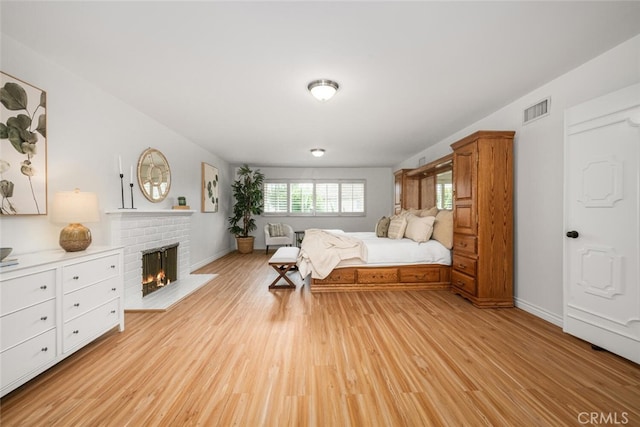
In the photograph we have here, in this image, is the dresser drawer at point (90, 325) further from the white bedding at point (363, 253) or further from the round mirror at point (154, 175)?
the white bedding at point (363, 253)

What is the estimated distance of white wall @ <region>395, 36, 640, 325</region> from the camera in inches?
97.5

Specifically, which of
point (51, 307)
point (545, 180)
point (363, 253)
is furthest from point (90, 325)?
point (545, 180)

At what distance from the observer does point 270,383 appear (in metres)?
1.84

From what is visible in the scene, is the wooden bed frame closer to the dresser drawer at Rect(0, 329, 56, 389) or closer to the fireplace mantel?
the fireplace mantel

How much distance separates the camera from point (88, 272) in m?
2.26

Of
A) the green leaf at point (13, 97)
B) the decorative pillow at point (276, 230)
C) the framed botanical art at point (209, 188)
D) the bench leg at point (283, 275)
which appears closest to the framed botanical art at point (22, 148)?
the green leaf at point (13, 97)

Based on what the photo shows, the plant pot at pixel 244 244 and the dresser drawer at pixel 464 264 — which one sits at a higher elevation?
the dresser drawer at pixel 464 264

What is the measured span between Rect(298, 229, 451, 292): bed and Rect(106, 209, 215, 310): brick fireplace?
1.86 metres

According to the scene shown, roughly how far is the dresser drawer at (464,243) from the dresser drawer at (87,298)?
3.95 meters

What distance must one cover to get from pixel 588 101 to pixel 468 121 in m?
1.94

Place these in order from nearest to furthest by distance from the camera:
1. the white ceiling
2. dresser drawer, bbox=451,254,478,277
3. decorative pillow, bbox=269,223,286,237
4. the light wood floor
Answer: the light wood floor
the white ceiling
dresser drawer, bbox=451,254,478,277
decorative pillow, bbox=269,223,286,237

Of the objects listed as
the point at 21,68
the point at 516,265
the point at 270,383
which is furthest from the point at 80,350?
the point at 516,265

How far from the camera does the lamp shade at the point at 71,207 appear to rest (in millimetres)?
2246

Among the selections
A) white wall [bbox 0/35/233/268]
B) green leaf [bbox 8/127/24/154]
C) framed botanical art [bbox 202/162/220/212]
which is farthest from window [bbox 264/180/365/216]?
green leaf [bbox 8/127/24/154]
